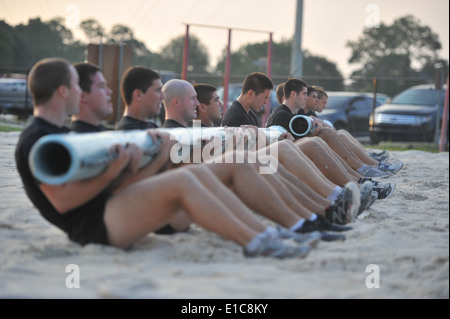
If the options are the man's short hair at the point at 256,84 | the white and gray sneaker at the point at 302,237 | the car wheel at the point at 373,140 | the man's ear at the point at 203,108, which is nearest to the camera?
the white and gray sneaker at the point at 302,237

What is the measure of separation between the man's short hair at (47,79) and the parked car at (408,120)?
43.7 feet

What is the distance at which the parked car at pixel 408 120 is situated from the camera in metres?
16.3

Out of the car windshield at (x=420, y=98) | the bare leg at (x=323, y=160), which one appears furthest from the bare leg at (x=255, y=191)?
the car windshield at (x=420, y=98)

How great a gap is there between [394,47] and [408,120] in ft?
186

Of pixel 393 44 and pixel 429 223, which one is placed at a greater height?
pixel 393 44

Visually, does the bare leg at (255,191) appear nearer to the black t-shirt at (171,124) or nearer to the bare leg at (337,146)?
the black t-shirt at (171,124)

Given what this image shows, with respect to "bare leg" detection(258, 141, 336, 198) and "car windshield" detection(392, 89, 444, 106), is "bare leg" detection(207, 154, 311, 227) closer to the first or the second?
"bare leg" detection(258, 141, 336, 198)

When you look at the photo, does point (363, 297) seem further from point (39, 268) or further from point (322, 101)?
point (322, 101)

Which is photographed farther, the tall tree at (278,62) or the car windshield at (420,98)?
the tall tree at (278,62)

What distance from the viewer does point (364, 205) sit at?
17.4ft

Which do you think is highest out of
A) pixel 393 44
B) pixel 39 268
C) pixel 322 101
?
pixel 393 44

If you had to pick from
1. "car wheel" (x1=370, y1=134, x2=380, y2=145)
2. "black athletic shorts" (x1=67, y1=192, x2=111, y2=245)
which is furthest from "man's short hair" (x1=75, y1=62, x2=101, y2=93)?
"car wheel" (x1=370, y1=134, x2=380, y2=145)

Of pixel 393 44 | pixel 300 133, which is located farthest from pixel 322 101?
pixel 393 44

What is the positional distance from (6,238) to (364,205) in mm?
2719
